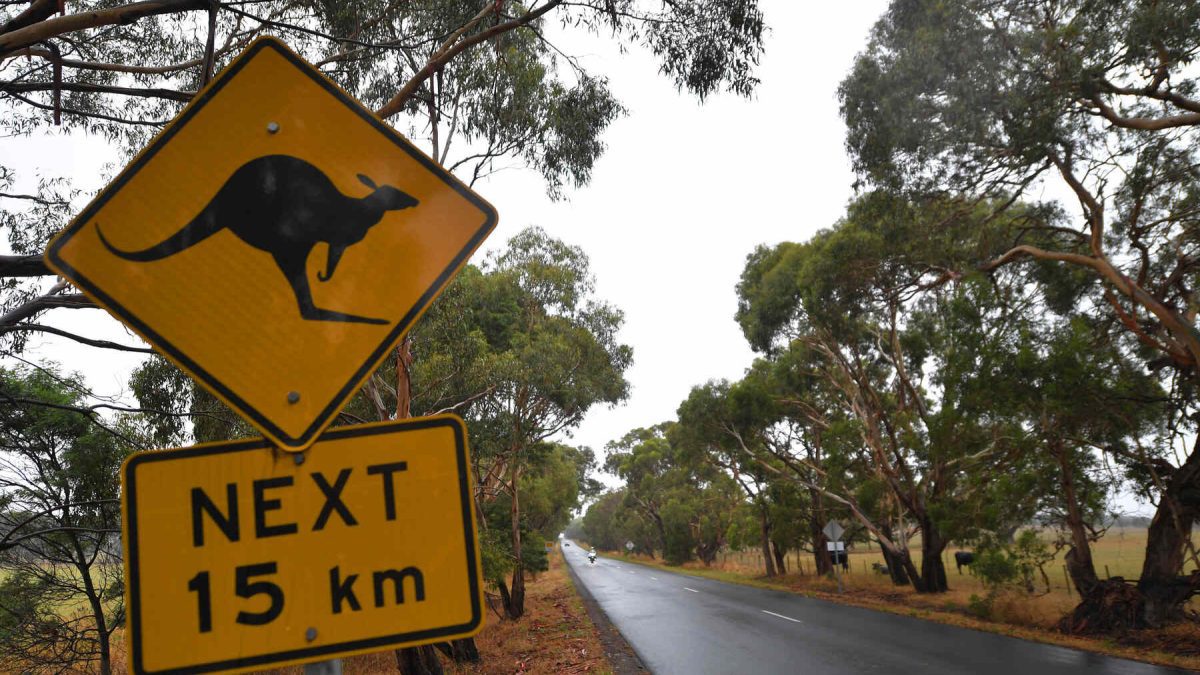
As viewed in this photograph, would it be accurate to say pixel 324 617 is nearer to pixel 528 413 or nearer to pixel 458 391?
pixel 458 391

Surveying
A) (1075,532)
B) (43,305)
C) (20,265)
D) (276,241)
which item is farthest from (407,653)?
(1075,532)

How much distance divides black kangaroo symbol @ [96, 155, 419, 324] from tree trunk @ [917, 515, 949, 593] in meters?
23.1

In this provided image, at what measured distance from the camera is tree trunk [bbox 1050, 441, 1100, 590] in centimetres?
1462

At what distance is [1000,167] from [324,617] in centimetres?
1514

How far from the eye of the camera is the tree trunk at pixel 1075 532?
1462cm

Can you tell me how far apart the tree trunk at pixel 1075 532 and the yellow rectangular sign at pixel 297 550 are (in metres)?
15.7

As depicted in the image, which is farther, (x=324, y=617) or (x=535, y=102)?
(x=535, y=102)

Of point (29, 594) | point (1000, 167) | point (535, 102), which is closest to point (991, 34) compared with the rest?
point (1000, 167)

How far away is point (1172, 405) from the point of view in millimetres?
13078

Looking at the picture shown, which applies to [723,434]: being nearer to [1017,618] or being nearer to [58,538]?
[1017,618]

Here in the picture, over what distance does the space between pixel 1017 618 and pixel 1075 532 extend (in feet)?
8.60

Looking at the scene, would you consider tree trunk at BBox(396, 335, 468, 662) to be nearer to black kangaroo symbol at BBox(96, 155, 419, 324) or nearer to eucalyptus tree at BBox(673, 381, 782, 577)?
black kangaroo symbol at BBox(96, 155, 419, 324)

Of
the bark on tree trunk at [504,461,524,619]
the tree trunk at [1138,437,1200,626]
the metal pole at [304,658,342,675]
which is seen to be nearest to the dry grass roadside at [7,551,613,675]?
the bark on tree trunk at [504,461,524,619]

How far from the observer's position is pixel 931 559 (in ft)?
74.1
